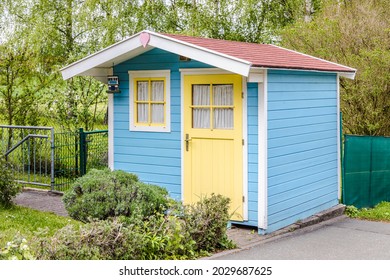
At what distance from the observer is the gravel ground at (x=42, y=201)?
10391mm

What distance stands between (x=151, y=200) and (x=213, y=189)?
6.22 feet

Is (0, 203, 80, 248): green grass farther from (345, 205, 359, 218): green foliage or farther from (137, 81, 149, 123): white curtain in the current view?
(345, 205, 359, 218): green foliage

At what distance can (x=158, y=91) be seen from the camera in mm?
9828

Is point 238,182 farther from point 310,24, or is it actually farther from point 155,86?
point 310,24

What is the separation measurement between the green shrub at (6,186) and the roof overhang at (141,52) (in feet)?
6.28

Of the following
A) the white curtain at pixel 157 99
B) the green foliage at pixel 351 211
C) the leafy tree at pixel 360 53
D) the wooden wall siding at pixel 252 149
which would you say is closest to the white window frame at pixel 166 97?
the white curtain at pixel 157 99

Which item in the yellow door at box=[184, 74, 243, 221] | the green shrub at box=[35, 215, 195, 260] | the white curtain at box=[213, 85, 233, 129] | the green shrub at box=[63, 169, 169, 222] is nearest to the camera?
the green shrub at box=[35, 215, 195, 260]

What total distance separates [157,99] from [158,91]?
133mm

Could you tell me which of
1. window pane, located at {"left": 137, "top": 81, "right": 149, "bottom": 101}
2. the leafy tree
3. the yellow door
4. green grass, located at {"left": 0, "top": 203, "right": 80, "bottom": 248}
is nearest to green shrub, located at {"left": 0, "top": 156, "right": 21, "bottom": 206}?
green grass, located at {"left": 0, "top": 203, "right": 80, "bottom": 248}

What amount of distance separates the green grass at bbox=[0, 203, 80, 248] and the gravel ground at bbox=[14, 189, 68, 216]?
316 mm

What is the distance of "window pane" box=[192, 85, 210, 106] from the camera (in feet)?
30.5

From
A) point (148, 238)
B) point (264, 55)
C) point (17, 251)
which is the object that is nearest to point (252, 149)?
point (264, 55)

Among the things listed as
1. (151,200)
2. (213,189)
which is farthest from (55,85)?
(151,200)

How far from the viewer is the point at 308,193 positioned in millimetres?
10008
